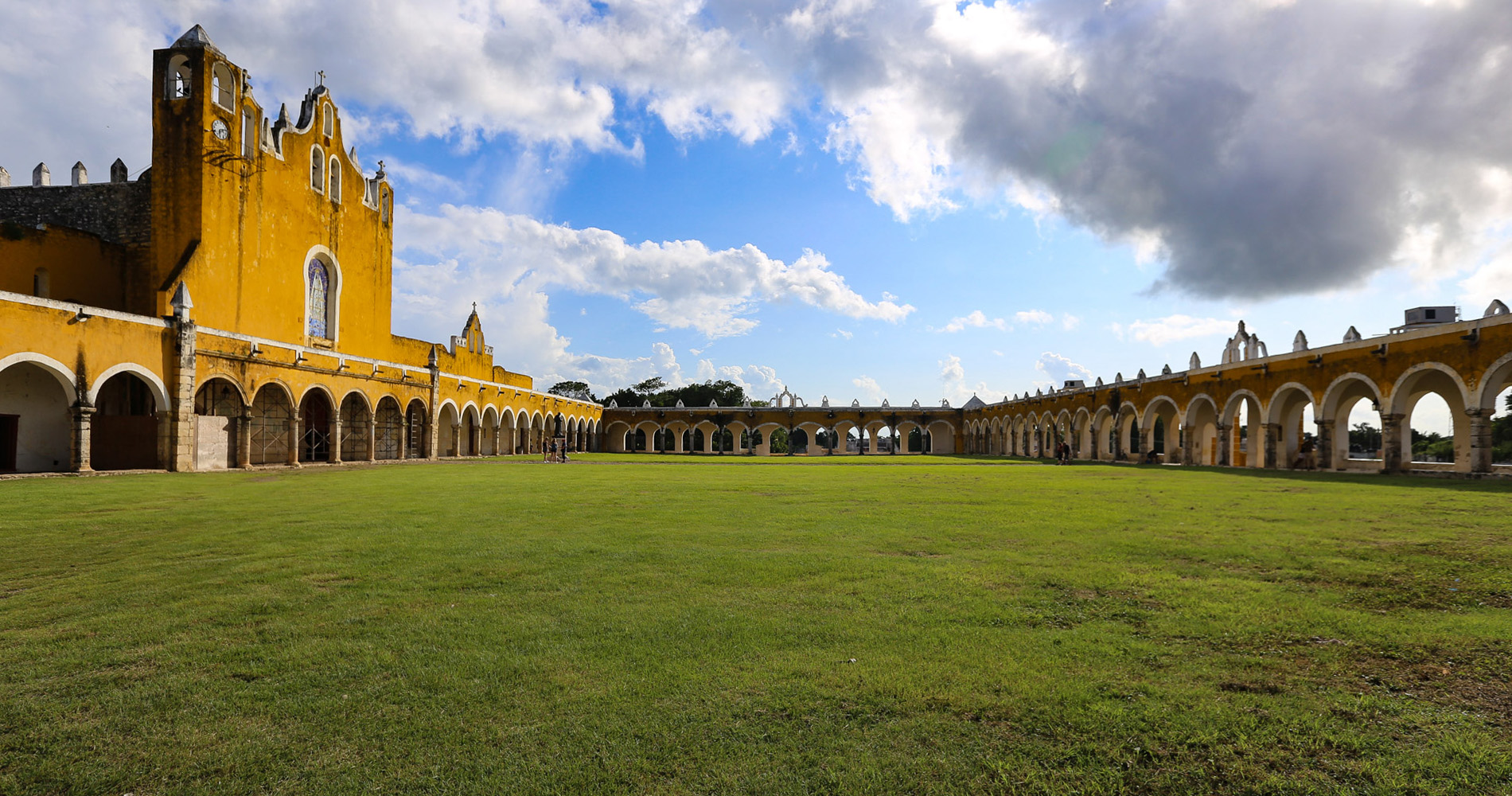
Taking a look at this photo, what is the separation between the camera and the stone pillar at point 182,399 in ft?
56.2

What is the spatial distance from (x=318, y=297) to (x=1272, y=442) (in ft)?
101

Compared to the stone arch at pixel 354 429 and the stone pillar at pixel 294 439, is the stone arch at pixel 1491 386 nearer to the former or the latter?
the stone pillar at pixel 294 439

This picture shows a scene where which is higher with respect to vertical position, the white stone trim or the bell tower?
the bell tower

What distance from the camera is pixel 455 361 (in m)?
34.7

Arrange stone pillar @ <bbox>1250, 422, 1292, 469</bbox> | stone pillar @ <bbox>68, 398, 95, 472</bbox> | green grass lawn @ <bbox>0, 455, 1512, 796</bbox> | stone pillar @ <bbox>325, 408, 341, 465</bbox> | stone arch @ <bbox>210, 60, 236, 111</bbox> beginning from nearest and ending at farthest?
green grass lawn @ <bbox>0, 455, 1512, 796</bbox> < stone pillar @ <bbox>68, 398, 95, 472</bbox> < stone pillar @ <bbox>1250, 422, 1292, 469</bbox> < stone arch @ <bbox>210, 60, 236, 111</bbox> < stone pillar @ <bbox>325, 408, 341, 465</bbox>

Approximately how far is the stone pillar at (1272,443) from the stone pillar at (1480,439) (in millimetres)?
5347

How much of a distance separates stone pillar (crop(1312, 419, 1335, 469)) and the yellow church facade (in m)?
27.8

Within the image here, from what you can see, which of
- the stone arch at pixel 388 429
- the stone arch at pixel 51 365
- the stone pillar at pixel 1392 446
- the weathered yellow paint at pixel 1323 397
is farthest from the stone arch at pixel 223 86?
the stone pillar at pixel 1392 446

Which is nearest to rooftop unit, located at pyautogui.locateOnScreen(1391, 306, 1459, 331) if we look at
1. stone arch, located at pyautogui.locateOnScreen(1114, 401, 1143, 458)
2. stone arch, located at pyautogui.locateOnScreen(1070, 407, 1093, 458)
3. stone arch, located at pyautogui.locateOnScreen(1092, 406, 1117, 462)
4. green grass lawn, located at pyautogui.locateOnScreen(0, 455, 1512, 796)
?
stone arch, located at pyautogui.locateOnScreen(1114, 401, 1143, 458)

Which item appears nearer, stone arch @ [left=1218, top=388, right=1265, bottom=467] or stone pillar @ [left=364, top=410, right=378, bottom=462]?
stone arch @ [left=1218, top=388, right=1265, bottom=467]

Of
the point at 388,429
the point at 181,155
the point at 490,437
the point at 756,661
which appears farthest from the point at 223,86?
the point at 756,661

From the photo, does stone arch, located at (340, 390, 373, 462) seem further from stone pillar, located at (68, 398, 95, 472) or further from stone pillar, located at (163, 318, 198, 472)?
stone pillar, located at (68, 398, 95, 472)

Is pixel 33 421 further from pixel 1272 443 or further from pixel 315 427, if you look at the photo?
pixel 1272 443

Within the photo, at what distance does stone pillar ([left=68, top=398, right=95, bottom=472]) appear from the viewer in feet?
49.9
